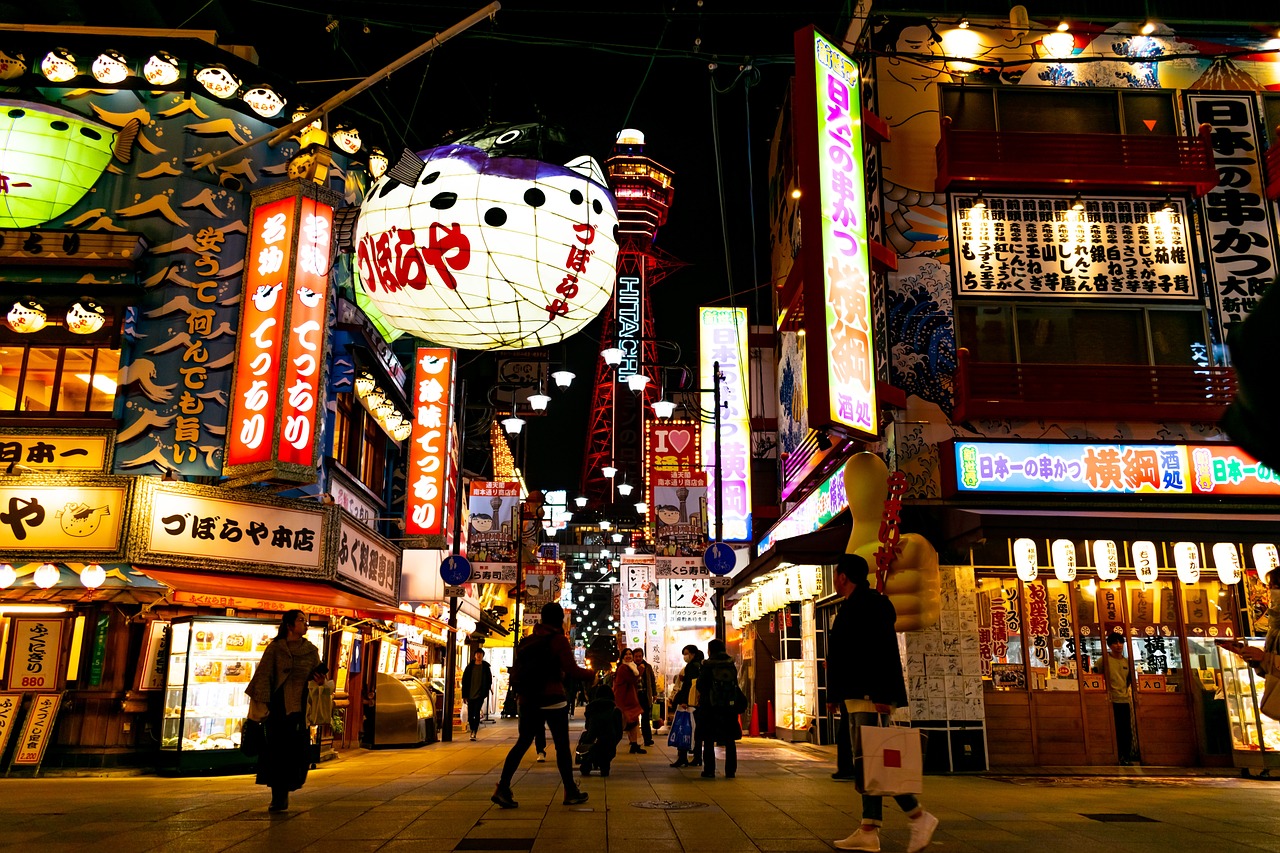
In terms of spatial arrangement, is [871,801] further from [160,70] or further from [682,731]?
[160,70]

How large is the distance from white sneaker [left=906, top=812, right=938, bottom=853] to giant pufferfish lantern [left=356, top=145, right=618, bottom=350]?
16.3 ft

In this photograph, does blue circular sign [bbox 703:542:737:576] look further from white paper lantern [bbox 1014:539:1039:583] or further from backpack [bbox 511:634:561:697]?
backpack [bbox 511:634:561:697]

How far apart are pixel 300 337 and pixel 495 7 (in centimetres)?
677

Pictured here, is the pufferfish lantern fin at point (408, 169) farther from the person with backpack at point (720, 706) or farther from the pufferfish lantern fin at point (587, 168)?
the person with backpack at point (720, 706)

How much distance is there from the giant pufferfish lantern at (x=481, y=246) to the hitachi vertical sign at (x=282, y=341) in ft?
21.7

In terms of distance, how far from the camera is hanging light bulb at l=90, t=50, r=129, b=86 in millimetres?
Result: 16703

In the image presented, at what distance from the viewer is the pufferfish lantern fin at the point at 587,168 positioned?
29.9 ft

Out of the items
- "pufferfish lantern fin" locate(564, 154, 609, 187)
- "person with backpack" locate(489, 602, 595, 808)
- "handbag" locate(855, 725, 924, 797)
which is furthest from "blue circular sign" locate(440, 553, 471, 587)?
"handbag" locate(855, 725, 924, 797)

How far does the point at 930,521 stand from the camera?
14.8 m

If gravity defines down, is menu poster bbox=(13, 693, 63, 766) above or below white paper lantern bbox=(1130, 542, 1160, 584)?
below

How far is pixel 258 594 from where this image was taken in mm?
15266

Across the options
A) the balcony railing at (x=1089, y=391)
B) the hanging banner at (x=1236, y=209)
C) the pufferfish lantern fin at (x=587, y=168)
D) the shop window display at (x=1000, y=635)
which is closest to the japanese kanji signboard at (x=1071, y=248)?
the hanging banner at (x=1236, y=209)

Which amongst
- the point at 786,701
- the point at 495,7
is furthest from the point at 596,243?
the point at 786,701

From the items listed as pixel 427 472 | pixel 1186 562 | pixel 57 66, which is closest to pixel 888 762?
pixel 1186 562
